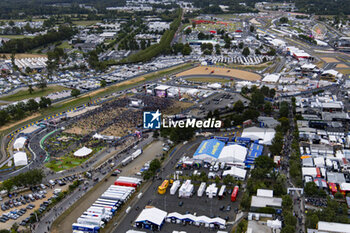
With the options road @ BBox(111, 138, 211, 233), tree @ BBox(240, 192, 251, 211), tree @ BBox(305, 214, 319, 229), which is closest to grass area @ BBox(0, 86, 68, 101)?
road @ BBox(111, 138, 211, 233)

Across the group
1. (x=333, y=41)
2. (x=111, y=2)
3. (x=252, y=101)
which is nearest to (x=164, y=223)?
(x=252, y=101)

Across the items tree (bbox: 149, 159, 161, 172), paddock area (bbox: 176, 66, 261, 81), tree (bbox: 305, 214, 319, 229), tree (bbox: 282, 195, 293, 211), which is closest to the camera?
tree (bbox: 305, 214, 319, 229)

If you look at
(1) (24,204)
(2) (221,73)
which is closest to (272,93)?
(2) (221,73)

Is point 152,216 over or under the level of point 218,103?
under

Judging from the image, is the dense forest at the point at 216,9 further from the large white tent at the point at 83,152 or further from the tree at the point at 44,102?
the large white tent at the point at 83,152

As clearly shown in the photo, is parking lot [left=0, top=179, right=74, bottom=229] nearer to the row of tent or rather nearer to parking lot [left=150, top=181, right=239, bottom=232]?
parking lot [left=150, top=181, right=239, bottom=232]

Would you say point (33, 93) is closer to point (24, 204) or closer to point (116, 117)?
point (116, 117)

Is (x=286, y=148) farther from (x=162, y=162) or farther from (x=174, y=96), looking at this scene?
(x=174, y=96)
